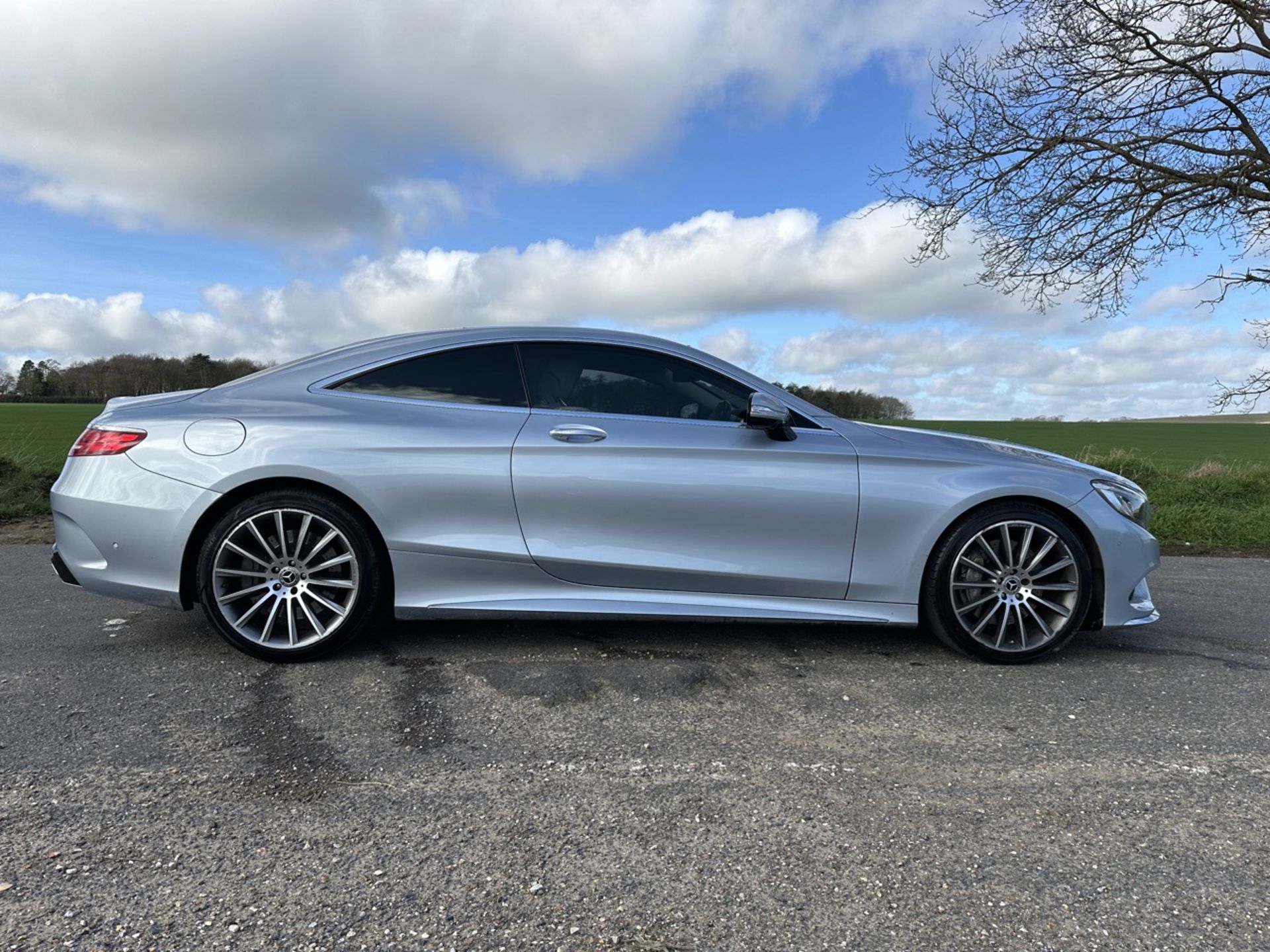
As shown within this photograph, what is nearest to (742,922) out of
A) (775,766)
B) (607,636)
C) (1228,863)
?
(775,766)

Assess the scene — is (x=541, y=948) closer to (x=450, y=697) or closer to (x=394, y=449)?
(x=450, y=697)

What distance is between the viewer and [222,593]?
339 cm

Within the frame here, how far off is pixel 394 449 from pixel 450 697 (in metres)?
1.13

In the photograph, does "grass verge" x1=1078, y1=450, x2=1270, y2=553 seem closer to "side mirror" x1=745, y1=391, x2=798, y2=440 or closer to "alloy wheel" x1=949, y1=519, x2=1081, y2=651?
"alloy wheel" x1=949, y1=519, x2=1081, y2=651

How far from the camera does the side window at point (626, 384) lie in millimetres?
3680

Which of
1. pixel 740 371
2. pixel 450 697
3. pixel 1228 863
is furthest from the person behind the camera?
pixel 740 371

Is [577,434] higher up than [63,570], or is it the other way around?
[577,434]

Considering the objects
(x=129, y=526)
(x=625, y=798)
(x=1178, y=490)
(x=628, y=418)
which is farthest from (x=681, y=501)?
(x=1178, y=490)

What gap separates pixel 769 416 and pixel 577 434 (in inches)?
34.3

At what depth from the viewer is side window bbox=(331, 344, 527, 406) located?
3654mm

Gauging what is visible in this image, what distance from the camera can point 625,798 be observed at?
89.6 inches

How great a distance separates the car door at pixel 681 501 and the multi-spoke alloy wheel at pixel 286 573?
0.78m

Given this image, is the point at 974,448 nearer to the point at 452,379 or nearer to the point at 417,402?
the point at 452,379

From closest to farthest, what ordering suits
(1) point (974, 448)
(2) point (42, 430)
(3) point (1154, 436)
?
(1) point (974, 448), (2) point (42, 430), (3) point (1154, 436)
